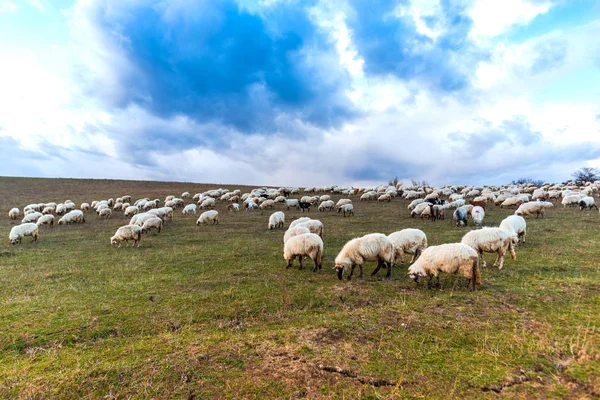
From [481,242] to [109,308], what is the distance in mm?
11790

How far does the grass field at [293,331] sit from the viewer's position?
14.0 ft

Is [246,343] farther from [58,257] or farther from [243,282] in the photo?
[58,257]

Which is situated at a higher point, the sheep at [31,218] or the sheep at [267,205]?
the sheep at [267,205]

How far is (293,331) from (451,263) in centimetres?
489

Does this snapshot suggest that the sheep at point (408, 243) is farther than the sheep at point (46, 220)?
No

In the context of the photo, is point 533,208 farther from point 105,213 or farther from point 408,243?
point 105,213

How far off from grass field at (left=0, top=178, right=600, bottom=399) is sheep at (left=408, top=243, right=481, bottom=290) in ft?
1.46

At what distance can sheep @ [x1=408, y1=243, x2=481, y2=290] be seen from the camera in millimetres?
7957

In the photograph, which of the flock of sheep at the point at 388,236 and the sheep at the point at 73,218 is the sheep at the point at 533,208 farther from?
the sheep at the point at 73,218

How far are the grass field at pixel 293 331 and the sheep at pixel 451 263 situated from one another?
1.46 feet

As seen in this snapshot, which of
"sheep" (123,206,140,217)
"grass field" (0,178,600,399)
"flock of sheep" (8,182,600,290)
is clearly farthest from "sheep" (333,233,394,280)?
"sheep" (123,206,140,217)

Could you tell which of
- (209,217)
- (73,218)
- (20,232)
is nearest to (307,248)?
(209,217)

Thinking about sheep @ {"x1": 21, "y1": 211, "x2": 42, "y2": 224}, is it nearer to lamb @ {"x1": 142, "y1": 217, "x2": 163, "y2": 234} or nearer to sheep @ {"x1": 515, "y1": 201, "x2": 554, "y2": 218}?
lamb @ {"x1": 142, "y1": 217, "x2": 163, "y2": 234}

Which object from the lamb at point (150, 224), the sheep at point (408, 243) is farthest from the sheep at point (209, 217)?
the sheep at point (408, 243)
